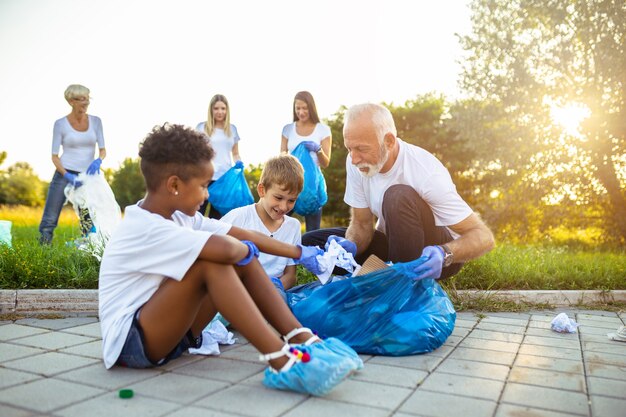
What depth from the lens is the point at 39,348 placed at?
2746 millimetres

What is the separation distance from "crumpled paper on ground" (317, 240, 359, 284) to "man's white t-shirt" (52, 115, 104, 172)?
3646mm

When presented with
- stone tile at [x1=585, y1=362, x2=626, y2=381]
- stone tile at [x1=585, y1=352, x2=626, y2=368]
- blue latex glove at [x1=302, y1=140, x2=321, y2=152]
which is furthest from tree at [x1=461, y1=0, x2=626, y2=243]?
stone tile at [x1=585, y1=362, x2=626, y2=381]

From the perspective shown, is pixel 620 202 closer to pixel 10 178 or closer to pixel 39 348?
pixel 39 348

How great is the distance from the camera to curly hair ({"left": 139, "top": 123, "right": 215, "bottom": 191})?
229 centimetres

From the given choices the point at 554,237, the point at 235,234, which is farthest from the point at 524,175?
the point at 235,234

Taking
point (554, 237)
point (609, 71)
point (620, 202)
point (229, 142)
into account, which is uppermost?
point (609, 71)

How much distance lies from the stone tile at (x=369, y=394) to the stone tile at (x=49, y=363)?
1.15m

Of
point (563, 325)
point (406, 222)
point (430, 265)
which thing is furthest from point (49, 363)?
point (563, 325)

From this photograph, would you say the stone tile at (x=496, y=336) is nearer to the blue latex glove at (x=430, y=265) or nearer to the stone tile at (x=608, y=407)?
the blue latex glove at (x=430, y=265)

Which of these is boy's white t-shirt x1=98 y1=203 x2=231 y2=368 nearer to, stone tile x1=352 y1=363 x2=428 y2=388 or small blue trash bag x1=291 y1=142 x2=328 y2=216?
stone tile x1=352 y1=363 x2=428 y2=388

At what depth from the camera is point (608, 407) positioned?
2.11 metres

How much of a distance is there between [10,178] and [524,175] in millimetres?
26449

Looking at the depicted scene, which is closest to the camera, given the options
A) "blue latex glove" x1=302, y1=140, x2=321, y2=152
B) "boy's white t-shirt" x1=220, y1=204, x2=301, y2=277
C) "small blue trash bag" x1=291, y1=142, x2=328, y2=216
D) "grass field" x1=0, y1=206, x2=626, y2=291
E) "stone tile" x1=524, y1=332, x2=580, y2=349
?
"stone tile" x1=524, y1=332, x2=580, y2=349

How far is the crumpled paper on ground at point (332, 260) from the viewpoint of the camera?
9.81ft
